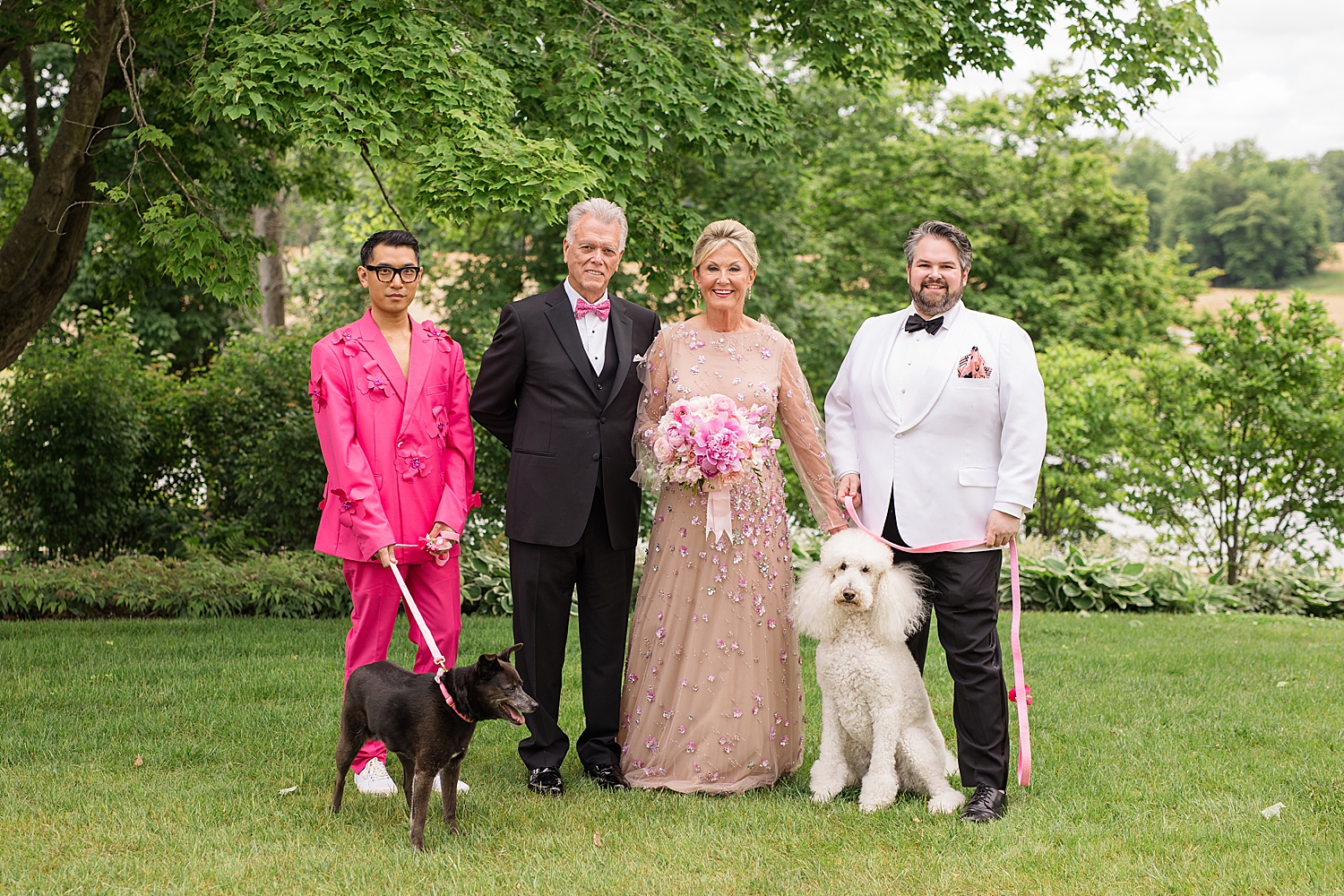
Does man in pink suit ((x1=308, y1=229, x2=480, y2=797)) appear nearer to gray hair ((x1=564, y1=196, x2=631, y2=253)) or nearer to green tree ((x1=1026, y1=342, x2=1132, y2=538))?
gray hair ((x1=564, y1=196, x2=631, y2=253))

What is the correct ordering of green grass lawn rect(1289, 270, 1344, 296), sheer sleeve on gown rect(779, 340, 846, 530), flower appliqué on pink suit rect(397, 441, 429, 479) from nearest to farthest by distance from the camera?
flower appliqué on pink suit rect(397, 441, 429, 479) < sheer sleeve on gown rect(779, 340, 846, 530) < green grass lawn rect(1289, 270, 1344, 296)

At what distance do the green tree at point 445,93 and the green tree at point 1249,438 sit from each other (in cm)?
335

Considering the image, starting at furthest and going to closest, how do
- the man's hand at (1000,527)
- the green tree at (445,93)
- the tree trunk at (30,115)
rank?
the tree trunk at (30,115), the green tree at (445,93), the man's hand at (1000,527)

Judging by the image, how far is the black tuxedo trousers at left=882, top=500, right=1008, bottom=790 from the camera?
13.4 feet

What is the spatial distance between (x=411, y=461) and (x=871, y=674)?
6.50ft

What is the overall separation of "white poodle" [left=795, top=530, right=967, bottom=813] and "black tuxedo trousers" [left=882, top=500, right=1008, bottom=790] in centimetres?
10

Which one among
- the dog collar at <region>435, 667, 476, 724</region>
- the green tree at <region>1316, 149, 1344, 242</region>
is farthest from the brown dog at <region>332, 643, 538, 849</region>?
the green tree at <region>1316, 149, 1344, 242</region>

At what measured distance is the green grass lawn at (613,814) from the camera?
11.5 ft

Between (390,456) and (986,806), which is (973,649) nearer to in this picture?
(986,806)

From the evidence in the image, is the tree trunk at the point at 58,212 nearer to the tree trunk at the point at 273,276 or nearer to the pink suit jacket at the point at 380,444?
the pink suit jacket at the point at 380,444

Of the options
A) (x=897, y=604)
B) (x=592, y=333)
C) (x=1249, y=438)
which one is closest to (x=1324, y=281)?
(x=1249, y=438)

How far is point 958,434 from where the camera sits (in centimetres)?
406

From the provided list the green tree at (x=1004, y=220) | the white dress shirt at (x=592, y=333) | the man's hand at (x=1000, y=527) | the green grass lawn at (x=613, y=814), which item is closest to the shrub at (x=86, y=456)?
the green grass lawn at (x=613, y=814)

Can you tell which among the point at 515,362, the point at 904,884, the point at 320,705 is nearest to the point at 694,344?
the point at 515,362
